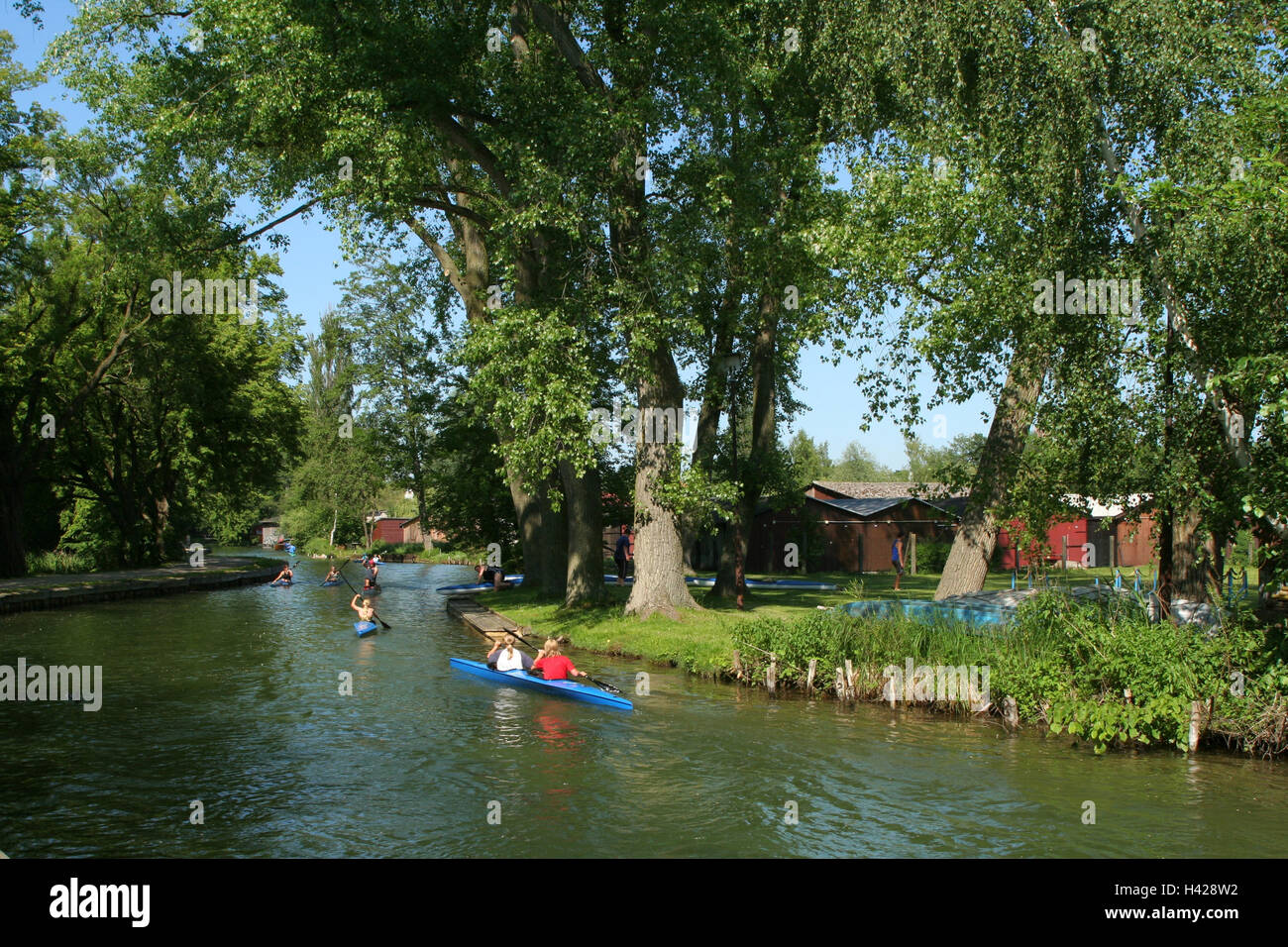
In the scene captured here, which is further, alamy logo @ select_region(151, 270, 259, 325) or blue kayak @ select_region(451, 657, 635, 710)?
alamy logo @ select_region(151, 270, 259, 325)

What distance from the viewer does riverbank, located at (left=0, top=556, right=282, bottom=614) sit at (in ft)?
99.4

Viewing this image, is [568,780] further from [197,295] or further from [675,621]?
[197,295]

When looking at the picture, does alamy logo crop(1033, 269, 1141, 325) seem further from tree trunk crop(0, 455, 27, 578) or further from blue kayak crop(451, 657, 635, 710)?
tree trunk crop(0, 455, 27, 578)

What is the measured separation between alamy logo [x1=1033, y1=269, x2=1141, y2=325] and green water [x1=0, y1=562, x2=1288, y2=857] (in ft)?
21.0

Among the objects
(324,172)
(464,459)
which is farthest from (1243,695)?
(464,459)

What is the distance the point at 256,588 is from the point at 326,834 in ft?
119

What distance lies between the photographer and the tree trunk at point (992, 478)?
19.3 metres

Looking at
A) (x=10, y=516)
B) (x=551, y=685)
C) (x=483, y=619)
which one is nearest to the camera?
(x=551, y=685)

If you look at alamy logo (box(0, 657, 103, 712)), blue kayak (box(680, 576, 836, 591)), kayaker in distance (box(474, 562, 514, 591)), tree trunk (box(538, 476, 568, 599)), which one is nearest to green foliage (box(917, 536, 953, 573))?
blue kayak (box(680, 576, 836, 591))

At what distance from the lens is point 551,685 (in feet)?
56.1

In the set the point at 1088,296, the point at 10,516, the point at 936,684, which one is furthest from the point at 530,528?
the point at 10,516

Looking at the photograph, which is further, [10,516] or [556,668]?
[10,516]

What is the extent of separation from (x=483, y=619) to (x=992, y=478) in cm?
1384
